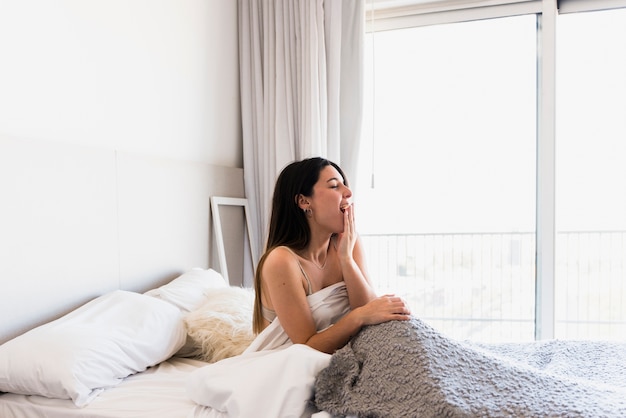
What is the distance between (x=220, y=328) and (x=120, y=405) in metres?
0.53

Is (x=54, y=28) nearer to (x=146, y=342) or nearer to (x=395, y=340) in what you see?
(x=146, y=342)

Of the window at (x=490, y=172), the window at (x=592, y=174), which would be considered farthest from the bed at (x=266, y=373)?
the window at (x=592, y=174)

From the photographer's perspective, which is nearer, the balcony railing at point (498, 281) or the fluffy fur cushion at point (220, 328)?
the fluffy fur cushion at point (220, 328)

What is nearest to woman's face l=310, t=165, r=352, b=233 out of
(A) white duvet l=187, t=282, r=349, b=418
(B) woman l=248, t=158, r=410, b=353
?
(B) woman l=248, t=158, r=410, b=353

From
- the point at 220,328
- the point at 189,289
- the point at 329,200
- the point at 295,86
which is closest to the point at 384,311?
the point at 329,200

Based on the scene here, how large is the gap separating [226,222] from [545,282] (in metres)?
1.87

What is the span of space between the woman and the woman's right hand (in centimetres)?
4

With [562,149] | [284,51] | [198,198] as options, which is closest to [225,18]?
[284,51]

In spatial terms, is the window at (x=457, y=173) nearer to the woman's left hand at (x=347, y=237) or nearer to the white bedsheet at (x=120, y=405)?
the woman's left hand at (x=347, y=237)

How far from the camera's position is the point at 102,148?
228 cm

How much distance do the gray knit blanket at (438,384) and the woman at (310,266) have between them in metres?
0.18

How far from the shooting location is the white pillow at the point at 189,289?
7.57ft

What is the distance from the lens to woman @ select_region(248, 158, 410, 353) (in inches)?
68.5

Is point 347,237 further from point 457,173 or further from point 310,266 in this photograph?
point 457,173
